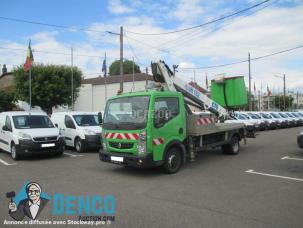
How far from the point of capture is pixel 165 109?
8391mm

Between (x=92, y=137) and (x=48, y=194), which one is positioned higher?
(x=92, y=137)

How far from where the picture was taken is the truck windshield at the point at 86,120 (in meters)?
14.0

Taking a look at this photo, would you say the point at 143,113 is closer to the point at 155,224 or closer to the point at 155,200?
the point at 155,200

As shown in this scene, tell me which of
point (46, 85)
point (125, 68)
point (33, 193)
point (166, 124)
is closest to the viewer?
point (33, 193)

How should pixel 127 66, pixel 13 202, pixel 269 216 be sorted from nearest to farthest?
pixel 269 216
pixel 13 202
pixel 127 66

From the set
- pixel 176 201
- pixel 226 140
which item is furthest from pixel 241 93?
pixel 176 201

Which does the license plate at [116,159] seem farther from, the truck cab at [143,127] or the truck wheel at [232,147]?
the truck wheel at [232,147]

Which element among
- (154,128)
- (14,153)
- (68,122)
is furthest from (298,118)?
(14,153)

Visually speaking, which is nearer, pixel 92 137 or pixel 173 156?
pixel 173 156

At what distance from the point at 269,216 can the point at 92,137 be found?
925cm

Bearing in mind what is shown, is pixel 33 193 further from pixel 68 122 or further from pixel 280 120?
pixel 280 120

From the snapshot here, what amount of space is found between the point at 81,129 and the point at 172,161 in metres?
6.14

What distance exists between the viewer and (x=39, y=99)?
3256cm

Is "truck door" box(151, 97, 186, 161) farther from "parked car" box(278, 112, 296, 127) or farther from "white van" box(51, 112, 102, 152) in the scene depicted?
"parked car" box(278, 112, 296, 127)
